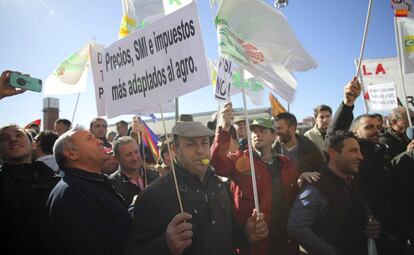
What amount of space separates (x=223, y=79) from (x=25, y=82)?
69.0 inches

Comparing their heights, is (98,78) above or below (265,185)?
above

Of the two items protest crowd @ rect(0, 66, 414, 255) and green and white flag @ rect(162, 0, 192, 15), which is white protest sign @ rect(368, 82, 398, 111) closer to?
protest crowd @ rect(0, 66, 414, 255)

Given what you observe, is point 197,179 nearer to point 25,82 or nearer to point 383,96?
point 25,82

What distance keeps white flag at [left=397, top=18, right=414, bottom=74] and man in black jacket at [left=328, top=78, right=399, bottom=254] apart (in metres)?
1.44

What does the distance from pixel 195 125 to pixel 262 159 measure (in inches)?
44.0

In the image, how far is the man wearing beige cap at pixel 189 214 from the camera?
72.5 inches

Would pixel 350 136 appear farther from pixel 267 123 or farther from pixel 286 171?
pixel 267 123

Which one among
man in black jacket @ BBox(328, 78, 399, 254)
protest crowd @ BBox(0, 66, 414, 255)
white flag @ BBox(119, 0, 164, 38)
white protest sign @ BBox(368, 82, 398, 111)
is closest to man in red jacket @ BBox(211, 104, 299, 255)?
protest crowd @ BBox(0, 66, 414, 255)

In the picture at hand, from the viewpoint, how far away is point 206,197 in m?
2.21

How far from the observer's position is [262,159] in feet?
10.6

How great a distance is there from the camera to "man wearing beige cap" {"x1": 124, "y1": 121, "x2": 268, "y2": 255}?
1.84m

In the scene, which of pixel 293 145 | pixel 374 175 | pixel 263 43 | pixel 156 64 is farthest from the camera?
pixel 293 145

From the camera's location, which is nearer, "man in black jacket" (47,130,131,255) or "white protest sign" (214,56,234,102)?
"man in black jacket" (47,130,131,255)

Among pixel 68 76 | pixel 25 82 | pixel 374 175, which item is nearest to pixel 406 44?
pixel 374 175
